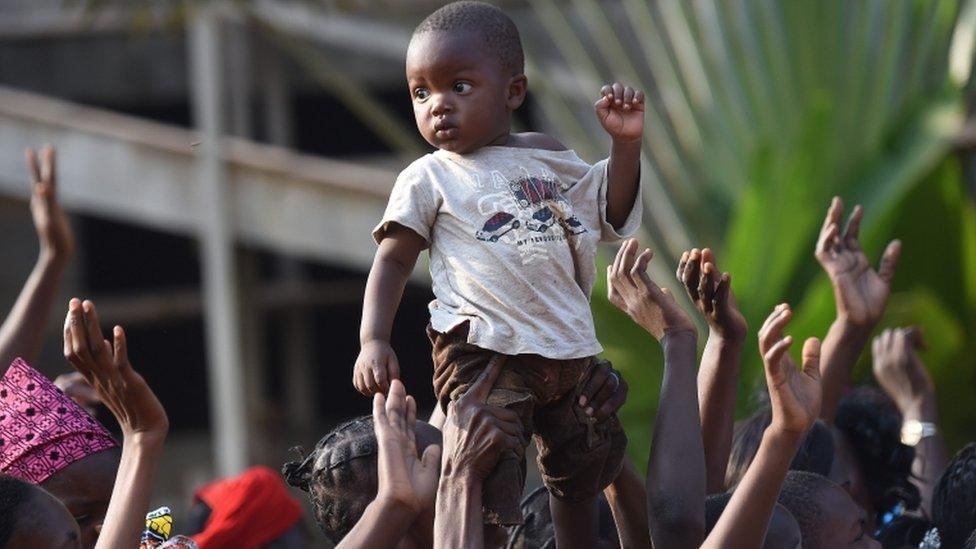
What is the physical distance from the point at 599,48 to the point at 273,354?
316 cm

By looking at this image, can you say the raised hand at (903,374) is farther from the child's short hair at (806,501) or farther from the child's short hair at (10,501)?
the child's short hair at (10,501)

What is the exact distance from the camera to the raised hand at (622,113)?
330cm

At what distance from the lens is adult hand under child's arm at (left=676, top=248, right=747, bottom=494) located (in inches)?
147

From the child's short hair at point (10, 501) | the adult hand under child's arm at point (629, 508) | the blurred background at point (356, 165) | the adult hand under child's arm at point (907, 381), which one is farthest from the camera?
the blurred background at point (356, 165)

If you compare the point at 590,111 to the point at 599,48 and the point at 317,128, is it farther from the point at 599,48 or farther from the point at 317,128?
the point at 317,128

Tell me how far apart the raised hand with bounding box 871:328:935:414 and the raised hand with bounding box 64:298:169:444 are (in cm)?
252

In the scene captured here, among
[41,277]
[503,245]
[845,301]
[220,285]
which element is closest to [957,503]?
[845,301]

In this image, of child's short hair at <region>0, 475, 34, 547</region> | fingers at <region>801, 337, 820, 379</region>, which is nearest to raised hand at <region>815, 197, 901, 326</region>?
fingers at <region>801, 337, 820, 379</region>

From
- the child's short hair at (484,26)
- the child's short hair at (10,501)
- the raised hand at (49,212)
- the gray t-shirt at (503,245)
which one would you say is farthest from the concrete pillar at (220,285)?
the child's short hair at (484,26)

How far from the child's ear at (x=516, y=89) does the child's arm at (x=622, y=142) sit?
0.50ft

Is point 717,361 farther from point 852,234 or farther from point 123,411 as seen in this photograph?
point 123,411

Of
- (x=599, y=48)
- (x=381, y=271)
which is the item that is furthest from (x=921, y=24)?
(x=381, y=271)

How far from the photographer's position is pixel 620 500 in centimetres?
361

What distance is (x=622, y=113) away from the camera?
3.31 metres
